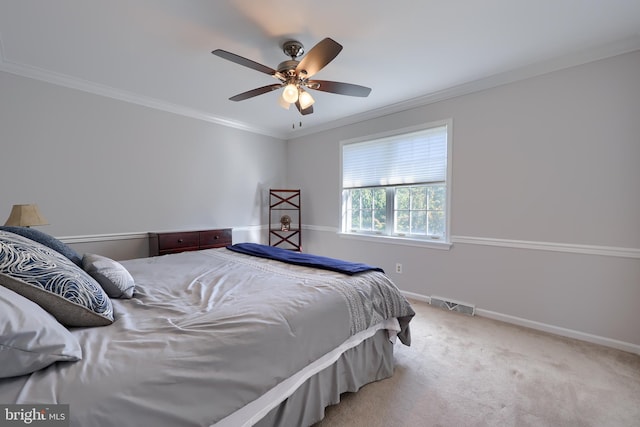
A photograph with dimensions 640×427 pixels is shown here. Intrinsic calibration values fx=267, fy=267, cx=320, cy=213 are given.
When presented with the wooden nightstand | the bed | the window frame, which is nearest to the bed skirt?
the bed

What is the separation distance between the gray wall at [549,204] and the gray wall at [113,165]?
282cm

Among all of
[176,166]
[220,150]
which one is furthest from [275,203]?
[176,166]

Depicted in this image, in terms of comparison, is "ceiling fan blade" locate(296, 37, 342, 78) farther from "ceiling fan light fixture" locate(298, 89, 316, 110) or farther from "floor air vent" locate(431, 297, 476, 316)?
"floor air vent" locate(431, 297, 476, 316)

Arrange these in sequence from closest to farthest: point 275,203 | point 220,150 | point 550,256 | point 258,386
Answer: point 258,386 → point 550,256 → point 220,150 → point 275,203

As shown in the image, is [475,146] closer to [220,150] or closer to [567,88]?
[567,88]

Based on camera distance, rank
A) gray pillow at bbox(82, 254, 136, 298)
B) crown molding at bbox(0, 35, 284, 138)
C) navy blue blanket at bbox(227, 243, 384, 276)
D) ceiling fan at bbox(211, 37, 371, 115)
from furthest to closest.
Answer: crown molding at bbox(0, 35, 284, 138), navy blue blanket at bbox(227, 243, 384, 276), ceiling fan at bbox(211, 37, 371, 115), gray pillow at bbox(82, 254, 136, 298)

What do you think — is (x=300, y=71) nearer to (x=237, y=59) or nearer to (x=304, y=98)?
(x=304, y=98)

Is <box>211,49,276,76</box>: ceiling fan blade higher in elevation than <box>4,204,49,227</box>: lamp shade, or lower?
higher

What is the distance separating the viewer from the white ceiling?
1.78 m

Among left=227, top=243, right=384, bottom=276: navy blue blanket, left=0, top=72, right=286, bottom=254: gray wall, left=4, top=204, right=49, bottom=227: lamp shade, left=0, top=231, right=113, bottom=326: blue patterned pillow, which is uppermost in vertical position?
left=0, top=72, right=286, bottom=254: gray wall

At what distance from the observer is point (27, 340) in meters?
0.74

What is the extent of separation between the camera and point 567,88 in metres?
2.38

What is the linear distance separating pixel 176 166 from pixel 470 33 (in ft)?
11.5

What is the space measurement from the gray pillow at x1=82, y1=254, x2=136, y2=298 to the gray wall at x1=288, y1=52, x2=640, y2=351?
2940mm
